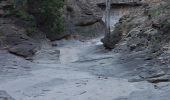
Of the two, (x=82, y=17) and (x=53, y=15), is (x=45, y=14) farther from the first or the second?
(x=82, y=17)

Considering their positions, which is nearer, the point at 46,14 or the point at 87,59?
the point at 87,59

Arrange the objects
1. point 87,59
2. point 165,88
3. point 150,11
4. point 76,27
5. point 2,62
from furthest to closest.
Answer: point 76,27, point 150,11, point 87,59, point 2,62, point 165,88

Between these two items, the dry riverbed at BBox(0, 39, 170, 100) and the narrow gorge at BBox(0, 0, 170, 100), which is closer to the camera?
the dry riverbed at BBox(0, 39, 170, 100)

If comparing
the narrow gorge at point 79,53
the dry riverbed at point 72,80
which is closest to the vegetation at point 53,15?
the narrow gorge at point 79,53

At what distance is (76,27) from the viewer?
33.5 m

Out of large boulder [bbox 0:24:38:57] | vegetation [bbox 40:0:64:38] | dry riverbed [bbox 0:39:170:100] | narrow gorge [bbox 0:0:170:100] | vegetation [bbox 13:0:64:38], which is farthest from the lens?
vegetation [bbox 40:0:64:38]

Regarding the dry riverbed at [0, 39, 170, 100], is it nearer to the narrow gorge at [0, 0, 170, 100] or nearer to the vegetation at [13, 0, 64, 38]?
the narrow gorge at [0, 0, 170, 100]

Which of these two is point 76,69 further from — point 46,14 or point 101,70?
point 46,14

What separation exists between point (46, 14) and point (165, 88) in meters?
16.8

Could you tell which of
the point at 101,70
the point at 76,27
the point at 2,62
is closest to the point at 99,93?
the point at 101,70

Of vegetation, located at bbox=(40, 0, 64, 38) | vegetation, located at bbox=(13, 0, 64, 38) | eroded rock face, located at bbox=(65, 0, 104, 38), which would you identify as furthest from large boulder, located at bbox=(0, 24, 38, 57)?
eroded rock face, located at bbox=(65, 0, 104, 38)

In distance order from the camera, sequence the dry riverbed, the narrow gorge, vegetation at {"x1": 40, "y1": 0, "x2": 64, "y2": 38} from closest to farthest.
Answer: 1. the dry riverbed
2. the narrow gorge
3. vegetation at {"x1": 40, "y1": 0, "x2": 64, "y2": 38}

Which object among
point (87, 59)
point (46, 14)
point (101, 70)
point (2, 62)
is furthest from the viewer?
point (46, 14)

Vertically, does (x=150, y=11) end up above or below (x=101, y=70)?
above
